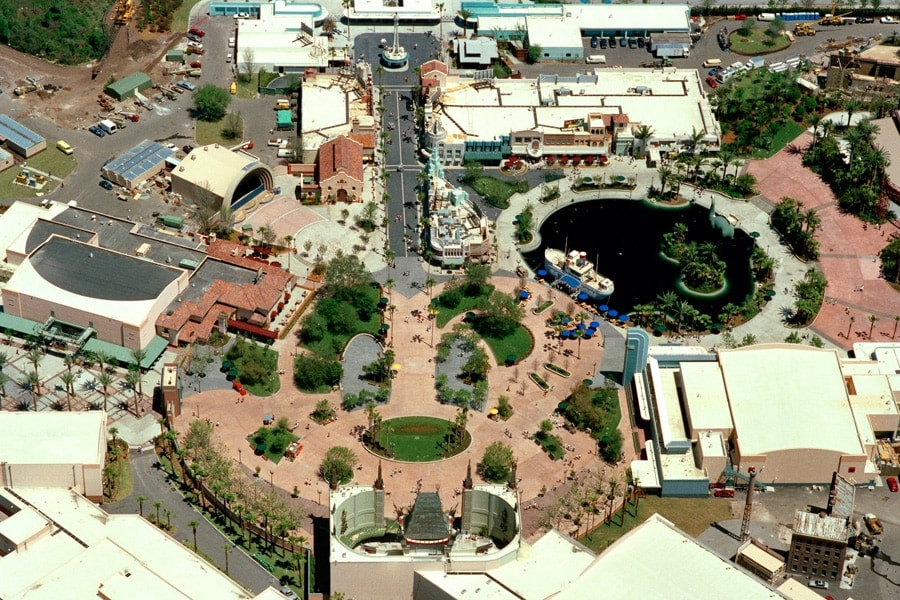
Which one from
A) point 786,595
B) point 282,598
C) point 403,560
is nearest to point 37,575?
point 282,598

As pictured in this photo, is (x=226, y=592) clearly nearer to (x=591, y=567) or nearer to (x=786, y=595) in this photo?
(x=591, y=567)

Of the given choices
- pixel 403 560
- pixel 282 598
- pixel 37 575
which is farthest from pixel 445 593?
pixel 37 575

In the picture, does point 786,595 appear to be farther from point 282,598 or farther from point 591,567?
point 282,598

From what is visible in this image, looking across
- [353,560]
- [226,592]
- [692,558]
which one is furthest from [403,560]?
[692,558]

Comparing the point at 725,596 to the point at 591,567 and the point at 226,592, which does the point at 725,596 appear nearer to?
the point at 591,567

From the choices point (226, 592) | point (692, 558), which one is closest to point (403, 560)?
point (226, 592)
